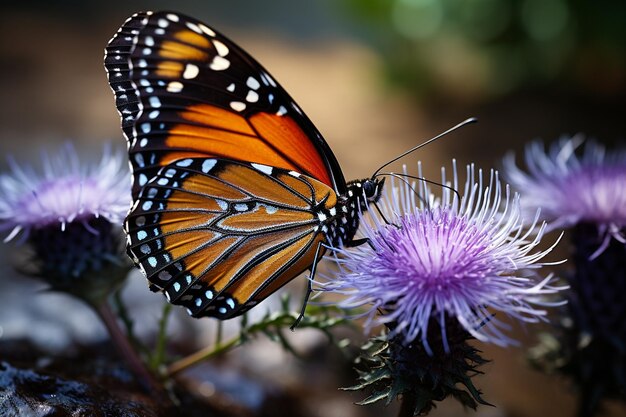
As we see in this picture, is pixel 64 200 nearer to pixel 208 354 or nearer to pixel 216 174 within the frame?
pixel 216 174

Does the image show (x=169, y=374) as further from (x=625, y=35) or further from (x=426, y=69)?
(x=426, y=69)

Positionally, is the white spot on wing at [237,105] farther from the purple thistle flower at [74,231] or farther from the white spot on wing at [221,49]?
the purple thistle flower at [74,231]

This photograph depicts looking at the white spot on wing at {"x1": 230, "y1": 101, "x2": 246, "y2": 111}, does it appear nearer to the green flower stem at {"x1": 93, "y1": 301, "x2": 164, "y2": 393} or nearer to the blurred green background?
the green flower stem at {"x1": 93, "y1": 301, "x2": 164, "y2": 393}

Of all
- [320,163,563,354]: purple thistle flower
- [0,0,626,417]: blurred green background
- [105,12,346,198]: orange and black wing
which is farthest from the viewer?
[0,0,626,417]: blurred green background

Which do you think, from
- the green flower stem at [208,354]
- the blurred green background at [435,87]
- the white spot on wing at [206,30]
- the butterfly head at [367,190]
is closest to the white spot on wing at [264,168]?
the butterfly head at [367,190]

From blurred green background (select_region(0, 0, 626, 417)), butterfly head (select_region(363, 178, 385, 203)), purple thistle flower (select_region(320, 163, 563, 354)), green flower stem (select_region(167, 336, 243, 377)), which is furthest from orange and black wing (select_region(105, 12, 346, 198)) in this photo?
blurred green background (select_region(0, 0, 626, 417))

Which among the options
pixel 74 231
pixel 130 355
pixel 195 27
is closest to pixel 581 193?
pixel 195 27
